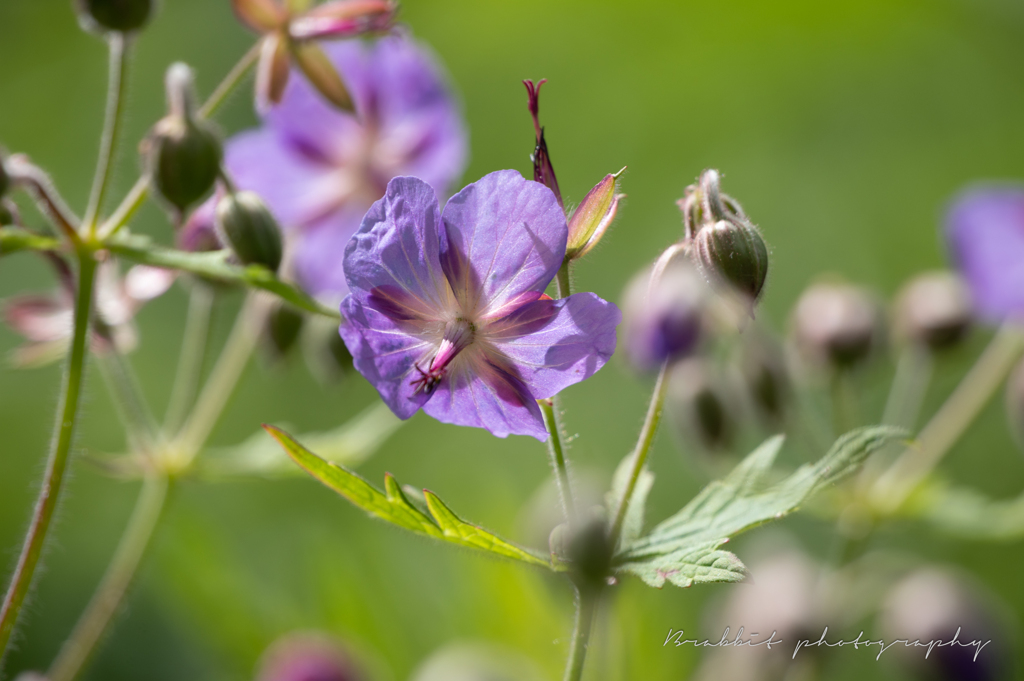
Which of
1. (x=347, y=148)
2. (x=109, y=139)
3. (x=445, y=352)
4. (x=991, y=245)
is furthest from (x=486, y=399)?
(x=991, y=245)

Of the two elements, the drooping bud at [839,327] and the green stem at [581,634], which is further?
the drooping bud at [839,327]

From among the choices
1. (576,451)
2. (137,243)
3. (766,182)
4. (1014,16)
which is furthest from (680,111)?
(137,243)

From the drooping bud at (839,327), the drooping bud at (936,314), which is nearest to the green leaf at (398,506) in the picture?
the drooping bud at (839,327)

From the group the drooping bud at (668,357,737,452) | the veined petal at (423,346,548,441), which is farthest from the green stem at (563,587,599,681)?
the drooping bud at (668,357,737,452)

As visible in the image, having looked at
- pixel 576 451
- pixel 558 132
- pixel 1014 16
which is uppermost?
pixel 1014 16

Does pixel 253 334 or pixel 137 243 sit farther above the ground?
Answer: pixel 137 243

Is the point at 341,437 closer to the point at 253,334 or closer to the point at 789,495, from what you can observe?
the point at 253,334

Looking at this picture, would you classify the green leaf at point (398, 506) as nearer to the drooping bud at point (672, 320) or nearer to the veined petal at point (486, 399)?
the veined petal at point (486, 399)
